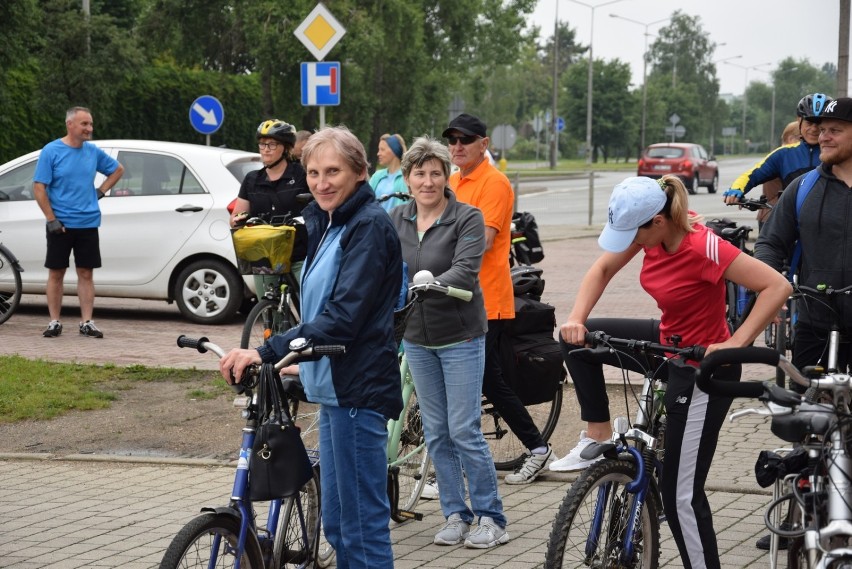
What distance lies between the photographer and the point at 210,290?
41.5 ft

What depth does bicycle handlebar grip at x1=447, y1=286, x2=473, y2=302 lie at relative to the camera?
5.44 meters

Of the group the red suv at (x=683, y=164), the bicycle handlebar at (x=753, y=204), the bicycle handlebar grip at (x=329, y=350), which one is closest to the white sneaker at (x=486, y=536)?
the bicycle handlebar grip at (x=329, y=350)

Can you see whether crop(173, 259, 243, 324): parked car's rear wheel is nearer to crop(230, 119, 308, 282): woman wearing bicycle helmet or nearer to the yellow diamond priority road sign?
crop(230, 119, 308, 282): woman wearing bicycle helmet

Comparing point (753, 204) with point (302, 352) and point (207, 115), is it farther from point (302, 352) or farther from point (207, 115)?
point (207, 115)

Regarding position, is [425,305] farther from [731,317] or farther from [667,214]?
[731,317]

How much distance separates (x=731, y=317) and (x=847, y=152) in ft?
17.5

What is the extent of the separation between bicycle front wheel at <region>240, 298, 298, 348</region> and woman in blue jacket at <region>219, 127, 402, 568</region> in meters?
4.98

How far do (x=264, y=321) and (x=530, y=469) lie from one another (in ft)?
10.5

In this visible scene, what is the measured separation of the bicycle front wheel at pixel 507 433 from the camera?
284 inches

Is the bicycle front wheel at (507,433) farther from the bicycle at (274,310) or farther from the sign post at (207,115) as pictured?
the sign post at (207,115)

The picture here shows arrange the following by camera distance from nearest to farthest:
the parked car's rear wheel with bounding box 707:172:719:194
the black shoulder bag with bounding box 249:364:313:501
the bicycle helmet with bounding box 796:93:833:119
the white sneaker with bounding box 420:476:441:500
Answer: the black shoulder bag with bounding box 249:364:313:501 < the bicycle helmet with bounding box 796:93:833:119 < the white sneaker with bounding box 420:476:441:500 < the parked car's rear wheel with bounding box 707:172:719:194

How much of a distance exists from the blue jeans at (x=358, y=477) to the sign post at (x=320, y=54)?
398 inches

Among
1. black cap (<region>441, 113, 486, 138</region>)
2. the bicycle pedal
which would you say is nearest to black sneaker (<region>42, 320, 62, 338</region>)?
black cap (<region>441, 113, 486, 138</region>)

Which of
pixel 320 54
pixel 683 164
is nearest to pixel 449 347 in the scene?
pixel 320 54
